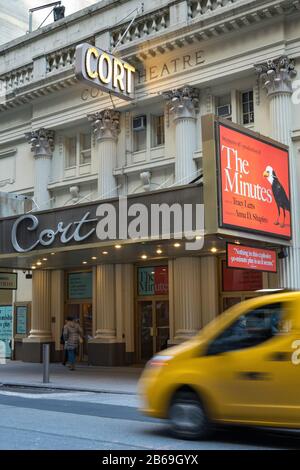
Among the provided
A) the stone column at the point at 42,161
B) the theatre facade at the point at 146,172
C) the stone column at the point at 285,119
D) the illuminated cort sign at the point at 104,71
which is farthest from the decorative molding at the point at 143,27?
the stone column at the point at 42,161

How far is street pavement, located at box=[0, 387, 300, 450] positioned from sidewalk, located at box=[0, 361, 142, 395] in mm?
2650

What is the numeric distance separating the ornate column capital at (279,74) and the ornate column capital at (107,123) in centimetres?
608

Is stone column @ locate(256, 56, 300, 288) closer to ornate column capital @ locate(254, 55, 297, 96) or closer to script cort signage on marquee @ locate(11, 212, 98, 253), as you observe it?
ornate column capital @ locate(254, 55, 297, 96)

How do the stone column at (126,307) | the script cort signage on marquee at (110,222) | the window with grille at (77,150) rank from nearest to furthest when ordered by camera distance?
the script cort signage on marquee at (110,222) < the stone column at (126,307) < the window with grille at (77,150)

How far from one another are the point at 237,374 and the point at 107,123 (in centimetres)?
1547

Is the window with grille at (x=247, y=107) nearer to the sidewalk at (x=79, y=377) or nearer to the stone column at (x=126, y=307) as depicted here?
the stone column at (x=126, y=307)

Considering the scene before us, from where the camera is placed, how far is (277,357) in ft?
25.7

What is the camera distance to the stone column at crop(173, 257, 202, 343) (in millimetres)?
19531

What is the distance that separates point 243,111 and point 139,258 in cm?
596

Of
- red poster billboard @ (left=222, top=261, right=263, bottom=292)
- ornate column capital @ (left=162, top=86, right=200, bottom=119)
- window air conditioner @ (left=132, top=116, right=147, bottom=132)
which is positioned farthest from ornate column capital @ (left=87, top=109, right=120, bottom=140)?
red poster billboard @ (left=222, top=261, right=263, bottom=292)

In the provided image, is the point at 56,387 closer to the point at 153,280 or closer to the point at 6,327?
the point at 153,280

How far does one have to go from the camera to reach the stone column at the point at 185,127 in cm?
1990

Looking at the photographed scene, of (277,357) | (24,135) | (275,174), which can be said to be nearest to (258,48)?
(275,174)

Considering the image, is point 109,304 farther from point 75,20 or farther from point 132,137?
point 75,20
